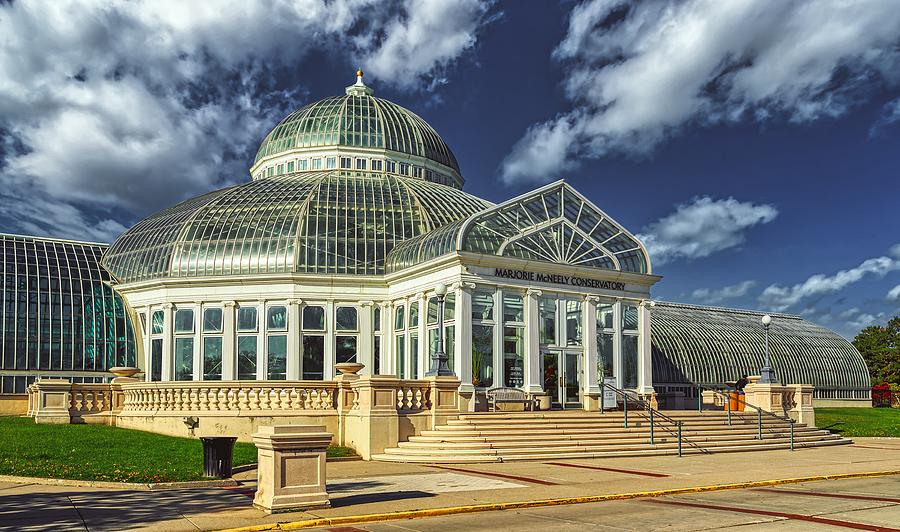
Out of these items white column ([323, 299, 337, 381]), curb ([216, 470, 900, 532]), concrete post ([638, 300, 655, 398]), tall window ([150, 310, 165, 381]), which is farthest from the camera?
tall window ([150, 310, 165, 381])

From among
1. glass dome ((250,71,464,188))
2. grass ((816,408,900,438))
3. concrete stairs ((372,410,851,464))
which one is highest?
glass dome ((250,71,464,188))

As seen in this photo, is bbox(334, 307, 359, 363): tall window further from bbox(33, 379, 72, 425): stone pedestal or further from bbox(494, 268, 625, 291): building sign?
bbox(33, 379, 72, 425): stone pedestal

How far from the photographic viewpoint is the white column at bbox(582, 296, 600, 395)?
115 ft

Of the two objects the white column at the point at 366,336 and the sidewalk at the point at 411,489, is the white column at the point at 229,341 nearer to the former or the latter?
the white column at the point at 366,336

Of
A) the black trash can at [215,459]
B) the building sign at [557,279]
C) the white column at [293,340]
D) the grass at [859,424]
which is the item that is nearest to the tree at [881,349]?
the grass at [859,424]

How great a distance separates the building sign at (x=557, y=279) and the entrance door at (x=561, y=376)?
8.88 ft

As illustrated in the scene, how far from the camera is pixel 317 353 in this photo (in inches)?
1458

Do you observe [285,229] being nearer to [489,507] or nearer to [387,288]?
[387,288]

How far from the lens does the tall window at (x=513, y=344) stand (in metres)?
33.4

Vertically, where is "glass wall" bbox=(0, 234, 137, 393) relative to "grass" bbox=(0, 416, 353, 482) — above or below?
above

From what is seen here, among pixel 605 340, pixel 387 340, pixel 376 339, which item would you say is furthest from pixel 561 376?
pixel 376 339

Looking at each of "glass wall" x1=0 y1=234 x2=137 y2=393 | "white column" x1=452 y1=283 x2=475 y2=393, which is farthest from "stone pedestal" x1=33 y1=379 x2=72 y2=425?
"white column" x1=452 y1=283 x2=475 y2=393

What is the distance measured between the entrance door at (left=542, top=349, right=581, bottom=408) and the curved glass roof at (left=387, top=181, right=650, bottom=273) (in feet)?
11.9

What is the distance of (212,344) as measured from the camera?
36.9m
